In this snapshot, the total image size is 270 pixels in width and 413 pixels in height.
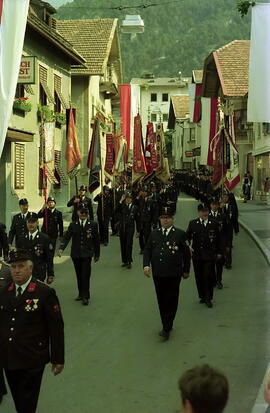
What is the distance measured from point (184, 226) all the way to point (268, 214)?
5.53 metres

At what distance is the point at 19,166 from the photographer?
73.5 ft

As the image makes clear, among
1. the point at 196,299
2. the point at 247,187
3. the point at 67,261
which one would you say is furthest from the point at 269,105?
the point at 247,187

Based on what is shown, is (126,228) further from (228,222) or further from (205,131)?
(205,131)

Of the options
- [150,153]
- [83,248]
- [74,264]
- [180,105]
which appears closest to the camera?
[83,248]

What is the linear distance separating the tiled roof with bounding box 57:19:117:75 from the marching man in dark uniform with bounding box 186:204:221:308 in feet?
74.9

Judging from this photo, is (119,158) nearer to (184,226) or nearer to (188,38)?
(184,226)

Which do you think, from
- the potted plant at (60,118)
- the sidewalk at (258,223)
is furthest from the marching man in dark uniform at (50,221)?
the potted plant at (60,118)

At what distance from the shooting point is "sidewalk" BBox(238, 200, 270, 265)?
56.6 ft

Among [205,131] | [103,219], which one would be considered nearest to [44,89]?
[205,131]

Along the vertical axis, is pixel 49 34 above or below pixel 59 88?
above

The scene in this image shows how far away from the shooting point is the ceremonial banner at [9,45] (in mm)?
4809

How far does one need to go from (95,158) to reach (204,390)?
18.0 meters

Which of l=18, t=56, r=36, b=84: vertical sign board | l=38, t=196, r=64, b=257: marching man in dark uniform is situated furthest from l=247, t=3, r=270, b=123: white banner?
l=18, t=56, r=36, b=84: vertical sign board

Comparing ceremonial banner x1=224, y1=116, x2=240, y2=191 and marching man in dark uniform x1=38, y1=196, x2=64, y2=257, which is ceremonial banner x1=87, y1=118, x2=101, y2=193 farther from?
marching man in dark uniform x1=38, y1=196, x2=64, y2=257
